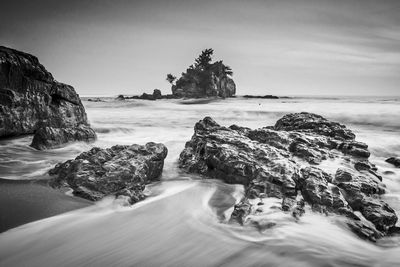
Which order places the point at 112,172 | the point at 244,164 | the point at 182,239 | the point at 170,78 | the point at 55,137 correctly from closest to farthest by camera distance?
the point at 182,239
the point at 112,172
the point at 244,164
the point at 55,137
the point at 170,78

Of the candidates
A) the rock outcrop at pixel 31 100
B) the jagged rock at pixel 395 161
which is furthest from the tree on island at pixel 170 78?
the jagged rock at pixel 395 161

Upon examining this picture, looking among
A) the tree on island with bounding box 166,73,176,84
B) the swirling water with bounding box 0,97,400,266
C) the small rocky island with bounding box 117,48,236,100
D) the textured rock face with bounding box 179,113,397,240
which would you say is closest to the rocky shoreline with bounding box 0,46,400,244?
the textured rock face with bounding box 179,113,397,240

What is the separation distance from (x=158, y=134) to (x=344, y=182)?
838 cm

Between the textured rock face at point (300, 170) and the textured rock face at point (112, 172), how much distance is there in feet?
3.41

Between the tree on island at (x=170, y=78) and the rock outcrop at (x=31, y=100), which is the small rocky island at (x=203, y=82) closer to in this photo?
the tree on island at (x=170, y=78)

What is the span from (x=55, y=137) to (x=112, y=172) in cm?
380

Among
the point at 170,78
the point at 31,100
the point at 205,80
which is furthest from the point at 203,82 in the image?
the point at 31,100

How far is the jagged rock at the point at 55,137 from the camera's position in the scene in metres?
7.34

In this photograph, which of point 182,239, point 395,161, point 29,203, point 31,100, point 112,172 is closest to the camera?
point 182,239

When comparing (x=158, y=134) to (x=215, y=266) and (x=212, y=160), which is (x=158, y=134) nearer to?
(x=212, y=160)

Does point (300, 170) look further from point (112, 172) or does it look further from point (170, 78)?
point (170, 78)

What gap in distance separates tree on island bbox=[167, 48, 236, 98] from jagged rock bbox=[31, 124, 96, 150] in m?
43.5

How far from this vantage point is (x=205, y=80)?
52.3 meters

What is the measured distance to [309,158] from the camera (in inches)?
224
